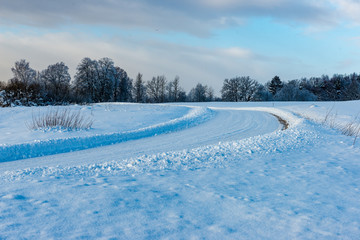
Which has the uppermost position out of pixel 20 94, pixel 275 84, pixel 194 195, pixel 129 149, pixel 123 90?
pixel 275 84

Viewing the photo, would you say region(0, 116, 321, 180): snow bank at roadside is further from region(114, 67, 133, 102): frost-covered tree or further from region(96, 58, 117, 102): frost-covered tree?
region(114, 67, 133, 102): frost-covered tree

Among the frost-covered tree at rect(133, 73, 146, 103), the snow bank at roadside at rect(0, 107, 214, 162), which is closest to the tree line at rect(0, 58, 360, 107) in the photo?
the frost-covered tree at rect(133, 73, 146, 103)

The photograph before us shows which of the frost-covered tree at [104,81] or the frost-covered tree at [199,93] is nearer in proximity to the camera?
the frost-covered tree at [104,81]

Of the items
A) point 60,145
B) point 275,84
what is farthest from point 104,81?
point 275,84

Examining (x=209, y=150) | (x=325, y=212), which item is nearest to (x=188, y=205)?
(x=325, y=212)

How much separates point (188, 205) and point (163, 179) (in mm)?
1078

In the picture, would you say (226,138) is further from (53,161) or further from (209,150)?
(53,161)

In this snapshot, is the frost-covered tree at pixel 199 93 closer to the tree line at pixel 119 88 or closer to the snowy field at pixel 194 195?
the tree line at pixel 119 88

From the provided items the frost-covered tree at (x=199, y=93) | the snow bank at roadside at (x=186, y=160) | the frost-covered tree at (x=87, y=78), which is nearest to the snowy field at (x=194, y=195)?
the snow bank at roadside at (x=186, y=160)

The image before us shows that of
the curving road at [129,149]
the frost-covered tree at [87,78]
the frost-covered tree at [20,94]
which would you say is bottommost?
the curving road at [129,149]

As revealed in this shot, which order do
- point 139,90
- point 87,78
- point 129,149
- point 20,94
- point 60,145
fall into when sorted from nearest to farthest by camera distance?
1. point 129,149
2. point 60,145
3. point 20,94
4. point 87,78
5. point 139,90

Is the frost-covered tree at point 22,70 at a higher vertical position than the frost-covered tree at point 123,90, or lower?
higher

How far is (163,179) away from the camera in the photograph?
4.29 meters

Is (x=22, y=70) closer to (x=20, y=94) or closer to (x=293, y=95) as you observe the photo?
(x=20, y=94)
